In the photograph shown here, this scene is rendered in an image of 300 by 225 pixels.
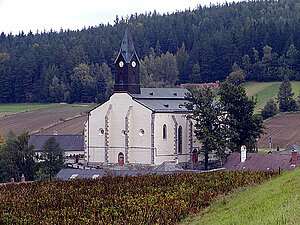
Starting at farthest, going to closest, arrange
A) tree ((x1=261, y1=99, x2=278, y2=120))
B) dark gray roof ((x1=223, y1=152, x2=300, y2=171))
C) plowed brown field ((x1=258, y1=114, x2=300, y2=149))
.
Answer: tree ((x1=261, y1=99, x2=278, y2=120)) → plowed brown field ((x1=258, y1=114, x2=300, y2=149)) → dark gray roof ((x1=223, y1=152, x2=300, y2=171))

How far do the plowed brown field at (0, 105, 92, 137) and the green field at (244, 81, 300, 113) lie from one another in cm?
3580

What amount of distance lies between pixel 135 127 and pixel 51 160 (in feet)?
36.4

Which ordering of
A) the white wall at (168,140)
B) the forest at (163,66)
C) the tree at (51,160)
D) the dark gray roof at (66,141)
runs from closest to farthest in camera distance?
the tree at (51,160)
the white wall at (168,140)
the dark gray roof at (66,141)
the forest at (163,66)

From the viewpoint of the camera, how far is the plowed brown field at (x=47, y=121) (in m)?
113

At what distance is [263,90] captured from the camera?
138m

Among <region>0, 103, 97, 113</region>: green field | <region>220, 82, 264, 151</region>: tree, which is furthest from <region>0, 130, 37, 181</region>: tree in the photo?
<region>0, 103, 97, 113</region>: green field

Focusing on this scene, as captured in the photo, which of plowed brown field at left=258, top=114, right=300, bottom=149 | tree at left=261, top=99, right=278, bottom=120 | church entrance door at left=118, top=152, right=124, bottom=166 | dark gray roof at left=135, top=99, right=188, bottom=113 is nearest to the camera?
dark gray roof at left=135, top=99, right=188, bottom=113

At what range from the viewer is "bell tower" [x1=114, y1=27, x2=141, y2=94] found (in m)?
80.2

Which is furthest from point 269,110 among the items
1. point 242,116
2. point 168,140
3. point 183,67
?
point 183,67

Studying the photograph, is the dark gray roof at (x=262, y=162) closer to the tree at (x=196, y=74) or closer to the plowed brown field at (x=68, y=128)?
the plowed brown field at (x=68, y=128)

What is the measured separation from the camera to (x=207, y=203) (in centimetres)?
3678

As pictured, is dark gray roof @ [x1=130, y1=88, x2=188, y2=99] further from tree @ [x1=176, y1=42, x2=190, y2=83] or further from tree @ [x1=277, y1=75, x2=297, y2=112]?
tree @ [x1=176, y1=42, x2=190, y2=83]

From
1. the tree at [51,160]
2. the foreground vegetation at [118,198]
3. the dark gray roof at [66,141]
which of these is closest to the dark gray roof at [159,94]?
the tree at [51,160]

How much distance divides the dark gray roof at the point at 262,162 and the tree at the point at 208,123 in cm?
573
